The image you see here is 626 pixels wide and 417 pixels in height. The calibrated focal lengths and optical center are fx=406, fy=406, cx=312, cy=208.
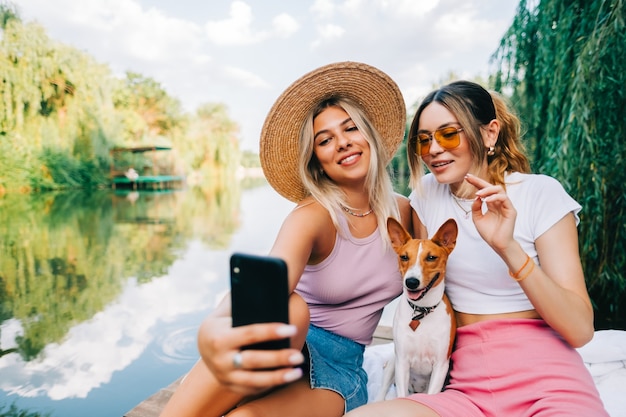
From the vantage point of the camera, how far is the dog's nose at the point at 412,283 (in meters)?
1.72

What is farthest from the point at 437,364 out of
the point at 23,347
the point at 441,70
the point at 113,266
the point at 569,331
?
the point at 441,70

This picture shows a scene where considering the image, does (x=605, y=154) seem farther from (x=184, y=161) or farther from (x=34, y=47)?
(x=184, y=161)

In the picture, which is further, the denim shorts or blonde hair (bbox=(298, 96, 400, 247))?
blonde hair (bbox=(298, 96, 400, 247))

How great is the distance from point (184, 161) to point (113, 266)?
964 inches

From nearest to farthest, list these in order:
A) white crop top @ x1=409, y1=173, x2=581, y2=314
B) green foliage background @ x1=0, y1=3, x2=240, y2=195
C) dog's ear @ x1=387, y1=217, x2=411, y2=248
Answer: white crop top @ x1=409, y1=173, x2=581, y2=314, dog's ear @ x1=387, y1=217, x2=411, y2=248, green foliage background @ x1=0, y1=3, x2=240, y2=195

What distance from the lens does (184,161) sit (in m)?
29.6

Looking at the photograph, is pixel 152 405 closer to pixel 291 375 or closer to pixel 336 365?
pixel 336 365

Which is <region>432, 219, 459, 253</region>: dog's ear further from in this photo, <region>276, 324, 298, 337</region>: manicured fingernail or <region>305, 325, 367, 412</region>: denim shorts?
<region>276, 324, 298, 337</region>: manicured fingernail

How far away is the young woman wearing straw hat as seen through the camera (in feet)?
4.74

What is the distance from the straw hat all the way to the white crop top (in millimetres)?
581

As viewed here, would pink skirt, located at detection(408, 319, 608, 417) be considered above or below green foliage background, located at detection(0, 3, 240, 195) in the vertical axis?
below

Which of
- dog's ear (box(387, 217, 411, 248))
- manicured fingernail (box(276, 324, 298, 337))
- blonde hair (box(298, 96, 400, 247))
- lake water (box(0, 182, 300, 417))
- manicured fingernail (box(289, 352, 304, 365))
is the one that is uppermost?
blonde hair (box(298, 96, 400, 247))

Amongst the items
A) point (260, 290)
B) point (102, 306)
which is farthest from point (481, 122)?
point (102, 306)

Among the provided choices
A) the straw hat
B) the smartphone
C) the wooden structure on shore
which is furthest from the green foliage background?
the smartphone
